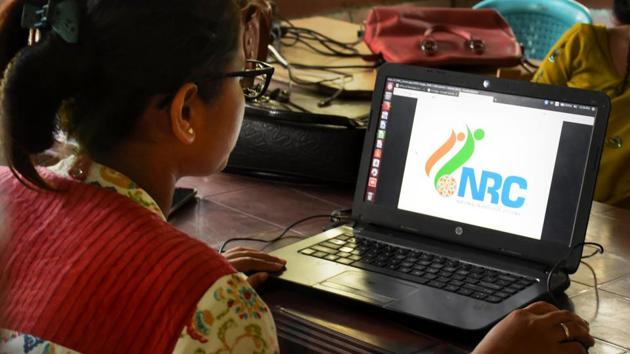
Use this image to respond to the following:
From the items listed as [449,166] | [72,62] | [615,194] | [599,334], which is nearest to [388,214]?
[449,166]

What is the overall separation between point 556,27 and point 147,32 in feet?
7.98

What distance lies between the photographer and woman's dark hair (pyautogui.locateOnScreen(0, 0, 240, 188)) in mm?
986

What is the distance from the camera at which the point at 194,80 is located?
1.06 meters

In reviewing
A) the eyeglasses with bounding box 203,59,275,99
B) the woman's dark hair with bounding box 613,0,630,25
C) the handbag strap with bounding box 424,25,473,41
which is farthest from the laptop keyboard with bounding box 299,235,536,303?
the woman's dark hair with bounding box 613,0,630,25

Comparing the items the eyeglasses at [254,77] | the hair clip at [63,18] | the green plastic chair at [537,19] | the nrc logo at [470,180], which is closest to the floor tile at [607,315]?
the nrc logo at [470,180]

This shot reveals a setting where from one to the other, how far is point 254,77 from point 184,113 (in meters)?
0.15

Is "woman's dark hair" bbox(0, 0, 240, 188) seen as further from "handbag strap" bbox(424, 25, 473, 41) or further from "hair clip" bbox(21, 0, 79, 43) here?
"handbag strap" bbox(424, 25, 473, 41)

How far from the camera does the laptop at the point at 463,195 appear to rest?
51.9 inches

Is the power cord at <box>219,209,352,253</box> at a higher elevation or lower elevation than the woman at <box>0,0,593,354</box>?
lower

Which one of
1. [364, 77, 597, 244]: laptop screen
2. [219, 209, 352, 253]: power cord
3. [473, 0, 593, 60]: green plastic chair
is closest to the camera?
[364, 77, 597, 244]: laptop screen

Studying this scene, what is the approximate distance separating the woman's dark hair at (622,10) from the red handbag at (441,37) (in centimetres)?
25

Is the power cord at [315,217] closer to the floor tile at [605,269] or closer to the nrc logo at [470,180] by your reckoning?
the nrc logo at [470,180]

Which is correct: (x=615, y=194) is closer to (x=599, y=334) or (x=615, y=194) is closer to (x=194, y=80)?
(x=599, y=334)

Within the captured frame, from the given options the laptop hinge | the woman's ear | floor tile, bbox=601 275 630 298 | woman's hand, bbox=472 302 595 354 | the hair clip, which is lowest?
floor tile, bbox=601 275 630 298
